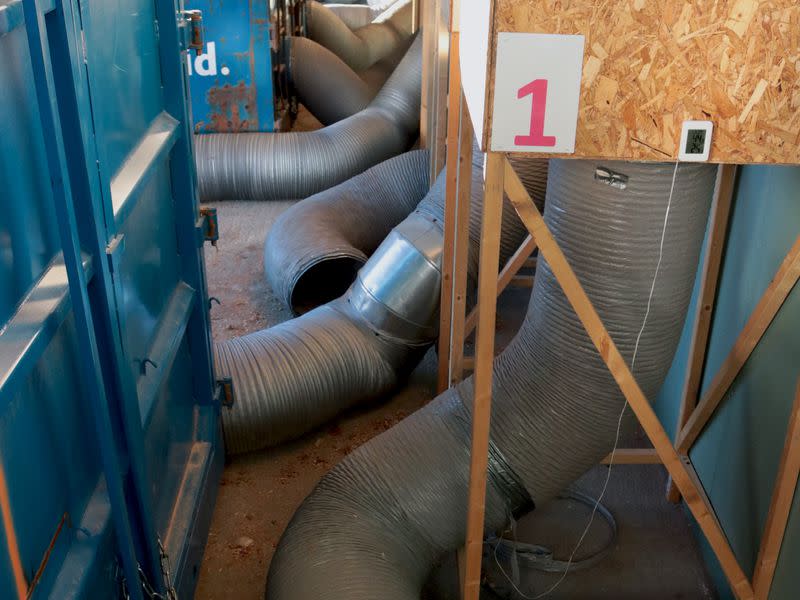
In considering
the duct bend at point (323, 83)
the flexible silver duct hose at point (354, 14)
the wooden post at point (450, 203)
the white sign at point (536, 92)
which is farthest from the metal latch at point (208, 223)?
the flexible silver duct hose at point (354, 14)

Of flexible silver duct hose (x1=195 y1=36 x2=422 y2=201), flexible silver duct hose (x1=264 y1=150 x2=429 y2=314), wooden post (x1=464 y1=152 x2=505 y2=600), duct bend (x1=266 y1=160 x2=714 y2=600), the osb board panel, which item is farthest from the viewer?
flexible silver duct hose (x1=195 y1=36 x2=422 y2=201)

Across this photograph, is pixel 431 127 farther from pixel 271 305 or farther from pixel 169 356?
pixel 169 356

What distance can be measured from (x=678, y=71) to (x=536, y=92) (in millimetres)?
343

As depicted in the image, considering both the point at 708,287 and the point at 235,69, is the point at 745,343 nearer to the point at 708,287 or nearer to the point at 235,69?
the point at 708,287

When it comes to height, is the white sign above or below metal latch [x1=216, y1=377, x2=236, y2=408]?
above

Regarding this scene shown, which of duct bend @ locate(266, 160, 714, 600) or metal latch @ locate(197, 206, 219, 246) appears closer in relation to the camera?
duct bend @ locate(266, 160, 714, 600)

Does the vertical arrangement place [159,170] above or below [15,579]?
above

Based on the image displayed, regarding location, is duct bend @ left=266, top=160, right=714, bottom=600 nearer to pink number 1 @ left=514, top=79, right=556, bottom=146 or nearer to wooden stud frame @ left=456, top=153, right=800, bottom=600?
wooden stud frame @ left=456, top=153, right=800, bottom=600

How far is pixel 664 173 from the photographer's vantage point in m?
2.28

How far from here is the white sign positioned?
6.52ft

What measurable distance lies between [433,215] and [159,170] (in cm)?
145

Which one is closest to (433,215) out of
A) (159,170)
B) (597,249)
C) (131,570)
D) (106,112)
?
(159,170)

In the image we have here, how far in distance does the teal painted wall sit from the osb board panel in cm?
74

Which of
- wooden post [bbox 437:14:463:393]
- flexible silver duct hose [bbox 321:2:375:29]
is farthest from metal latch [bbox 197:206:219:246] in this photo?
flexible silver duct hose [bbox 321:2:375:29]
